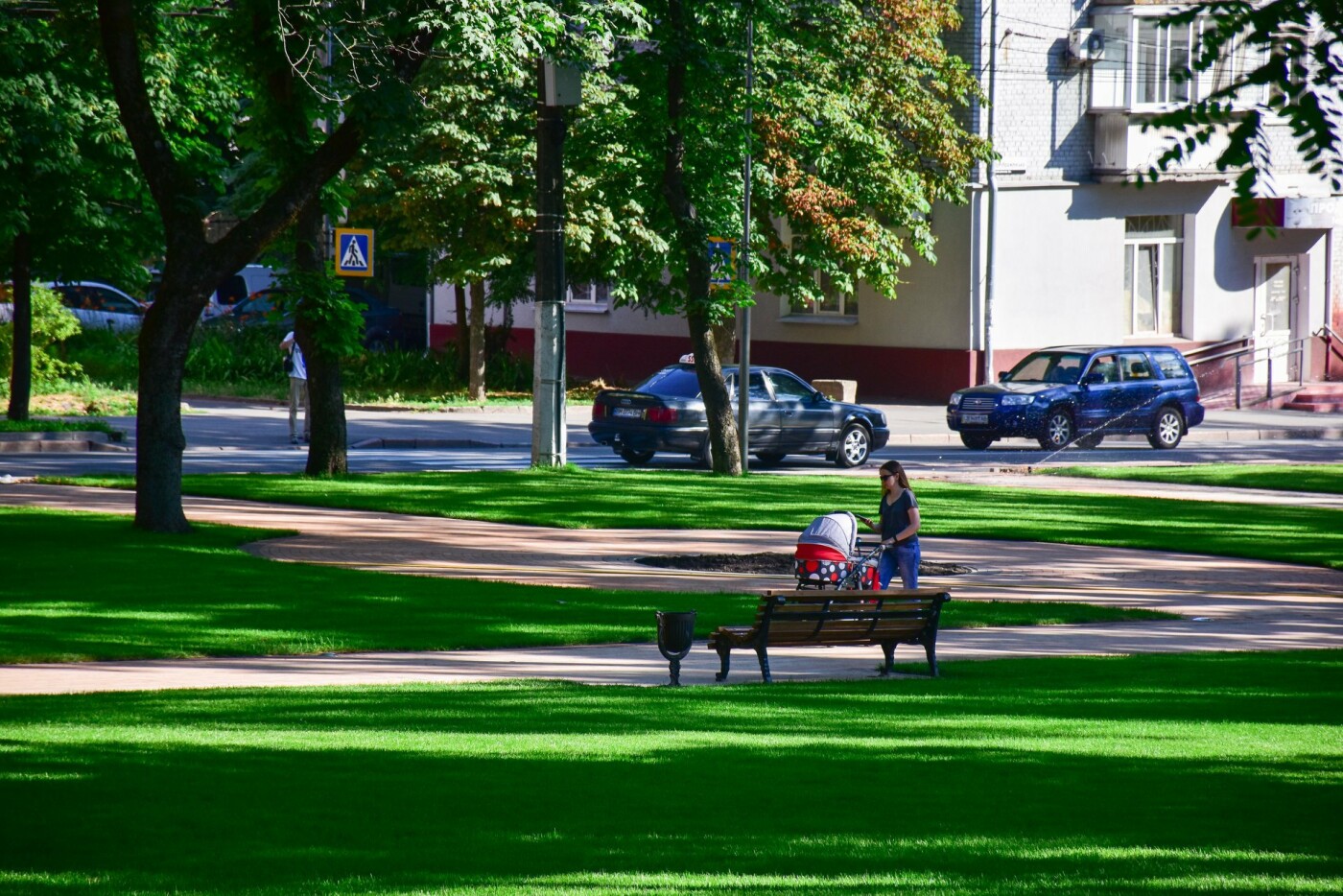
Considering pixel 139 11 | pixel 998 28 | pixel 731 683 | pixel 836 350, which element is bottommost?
pixel 731 683

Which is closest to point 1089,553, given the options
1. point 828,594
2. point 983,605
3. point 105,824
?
point 983,605

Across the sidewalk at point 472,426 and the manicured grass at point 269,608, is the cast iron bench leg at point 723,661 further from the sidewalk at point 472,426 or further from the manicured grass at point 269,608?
the sidewalk at point 472,426

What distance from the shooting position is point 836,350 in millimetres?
42531

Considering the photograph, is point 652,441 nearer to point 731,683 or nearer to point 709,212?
point 709,212

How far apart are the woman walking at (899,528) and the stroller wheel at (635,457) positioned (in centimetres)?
1350

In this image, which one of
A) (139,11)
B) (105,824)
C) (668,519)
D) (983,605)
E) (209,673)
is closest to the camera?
(105,824)

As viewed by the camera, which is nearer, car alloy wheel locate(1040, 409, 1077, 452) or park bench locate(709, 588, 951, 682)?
park bench locate(709, 588, 951, 682)

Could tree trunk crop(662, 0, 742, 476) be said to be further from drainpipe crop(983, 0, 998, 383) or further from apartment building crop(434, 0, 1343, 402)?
apartment building crop(434, 0, 1343, 402)

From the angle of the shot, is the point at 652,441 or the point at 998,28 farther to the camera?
the point at 998,28

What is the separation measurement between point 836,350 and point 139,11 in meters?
25.3

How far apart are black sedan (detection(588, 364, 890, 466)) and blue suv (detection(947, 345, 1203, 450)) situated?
3.05 meters

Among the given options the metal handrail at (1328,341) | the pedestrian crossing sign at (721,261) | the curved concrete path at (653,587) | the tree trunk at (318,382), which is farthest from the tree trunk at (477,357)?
the metal handrail at (1328,341)

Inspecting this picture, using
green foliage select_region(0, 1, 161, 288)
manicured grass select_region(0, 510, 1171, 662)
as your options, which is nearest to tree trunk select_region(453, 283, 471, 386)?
green foliage select_region(0, 1, 161, 288)

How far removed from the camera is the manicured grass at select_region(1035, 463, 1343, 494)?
27.1 m
